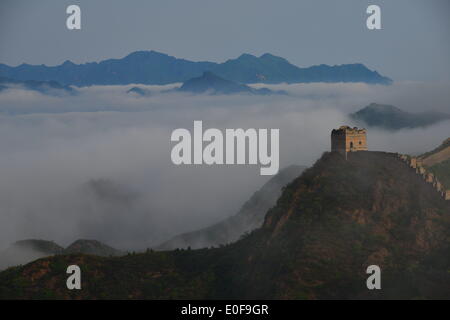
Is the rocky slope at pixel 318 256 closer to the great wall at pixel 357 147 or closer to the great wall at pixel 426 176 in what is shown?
the great wall at pixel 426 176

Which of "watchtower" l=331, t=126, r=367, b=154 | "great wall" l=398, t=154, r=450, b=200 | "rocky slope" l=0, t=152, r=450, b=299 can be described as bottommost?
"rocky slope" l=0, t=152, r=450, b=299

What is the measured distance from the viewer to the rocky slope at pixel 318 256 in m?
108

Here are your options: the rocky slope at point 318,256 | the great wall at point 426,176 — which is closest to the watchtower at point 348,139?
the rocky slope at point 318,256

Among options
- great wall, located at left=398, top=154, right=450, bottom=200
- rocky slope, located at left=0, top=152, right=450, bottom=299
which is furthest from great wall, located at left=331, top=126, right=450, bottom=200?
rocky slope, located at left=0, top=152, right=450, bottom=299

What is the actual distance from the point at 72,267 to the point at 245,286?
2783 cm

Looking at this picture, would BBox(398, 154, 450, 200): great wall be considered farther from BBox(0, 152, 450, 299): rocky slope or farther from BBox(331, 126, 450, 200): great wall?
BBox(0, 152, 450, 299): rocky slope

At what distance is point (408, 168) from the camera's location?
122 metres

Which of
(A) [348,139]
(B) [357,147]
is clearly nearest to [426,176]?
(B) [357,147]

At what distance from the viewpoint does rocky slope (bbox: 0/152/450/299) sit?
4240 inches

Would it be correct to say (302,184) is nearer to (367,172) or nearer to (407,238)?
(367,172)

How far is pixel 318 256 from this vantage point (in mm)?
110750

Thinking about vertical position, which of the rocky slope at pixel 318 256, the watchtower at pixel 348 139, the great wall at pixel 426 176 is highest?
the watchtower at pixel 348 139

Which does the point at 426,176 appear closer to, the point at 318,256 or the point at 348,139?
the point at 348,139
